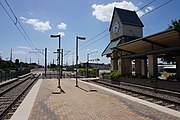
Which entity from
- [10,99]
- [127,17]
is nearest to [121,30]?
[127,17]

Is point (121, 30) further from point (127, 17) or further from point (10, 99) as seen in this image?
point (10, 99)

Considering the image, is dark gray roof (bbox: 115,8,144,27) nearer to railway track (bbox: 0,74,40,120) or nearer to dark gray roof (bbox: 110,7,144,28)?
dark gray roof (bbox: 110,7,144,28)

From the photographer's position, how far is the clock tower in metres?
29.7

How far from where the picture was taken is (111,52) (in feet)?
97.3

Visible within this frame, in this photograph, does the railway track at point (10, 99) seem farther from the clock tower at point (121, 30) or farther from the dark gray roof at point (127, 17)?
the dark gray roof at point (127, 17)

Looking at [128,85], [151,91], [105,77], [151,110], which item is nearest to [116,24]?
[105,77]

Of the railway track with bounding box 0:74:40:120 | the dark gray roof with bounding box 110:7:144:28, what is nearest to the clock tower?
the dark gray roof with bounding box 110:7:144:28

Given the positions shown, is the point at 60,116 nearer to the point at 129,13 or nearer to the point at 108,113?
the point at 108,113

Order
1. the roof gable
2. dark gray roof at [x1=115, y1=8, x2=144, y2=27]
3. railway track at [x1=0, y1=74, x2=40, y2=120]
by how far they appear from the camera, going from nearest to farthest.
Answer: railway track at [x1=0, y1=74, x2=40, y2=120], the roof gable, dark gray roof at [x1=115, y1=8, x2=144, y2=27]

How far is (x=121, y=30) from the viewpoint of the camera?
30.0 meters

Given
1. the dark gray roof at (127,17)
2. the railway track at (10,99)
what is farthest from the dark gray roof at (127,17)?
the railway track at (10,99)

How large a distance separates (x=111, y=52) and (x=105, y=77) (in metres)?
3.87

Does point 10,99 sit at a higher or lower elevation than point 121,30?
lower

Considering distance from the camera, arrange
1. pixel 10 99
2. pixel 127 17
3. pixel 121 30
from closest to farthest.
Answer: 1. pixel 10 99
2. pixel 121 30
3. pixel 127 17
